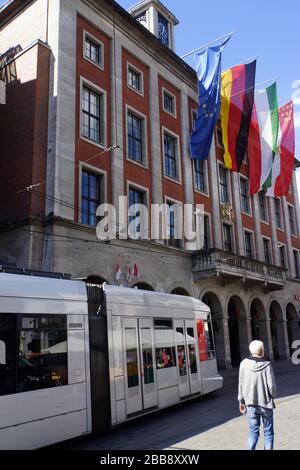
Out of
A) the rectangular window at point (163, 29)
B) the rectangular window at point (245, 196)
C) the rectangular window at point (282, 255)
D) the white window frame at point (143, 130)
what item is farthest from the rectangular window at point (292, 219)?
the white window frame at point (143, 130)

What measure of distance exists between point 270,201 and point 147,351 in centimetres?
2907

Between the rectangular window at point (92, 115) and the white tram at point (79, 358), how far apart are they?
11.4m

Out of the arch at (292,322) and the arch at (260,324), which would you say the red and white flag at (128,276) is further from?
the arch at (292,322)

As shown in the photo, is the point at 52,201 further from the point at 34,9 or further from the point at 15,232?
the point at 34,9

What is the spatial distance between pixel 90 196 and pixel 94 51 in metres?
7.91

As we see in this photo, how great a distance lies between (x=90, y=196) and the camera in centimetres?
2041

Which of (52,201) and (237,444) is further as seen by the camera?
(52,201)

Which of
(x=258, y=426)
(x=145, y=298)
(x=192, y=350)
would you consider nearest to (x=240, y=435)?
(x=258, y=426)

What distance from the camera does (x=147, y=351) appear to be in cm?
1105

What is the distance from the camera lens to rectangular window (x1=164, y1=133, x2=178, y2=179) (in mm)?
26356

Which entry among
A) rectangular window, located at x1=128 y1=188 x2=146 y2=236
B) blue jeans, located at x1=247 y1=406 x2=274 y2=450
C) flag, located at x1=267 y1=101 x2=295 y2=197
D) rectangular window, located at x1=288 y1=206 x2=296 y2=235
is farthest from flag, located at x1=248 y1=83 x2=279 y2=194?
blue jeans, located at x1=247 y1=406 x2=274 y2=450

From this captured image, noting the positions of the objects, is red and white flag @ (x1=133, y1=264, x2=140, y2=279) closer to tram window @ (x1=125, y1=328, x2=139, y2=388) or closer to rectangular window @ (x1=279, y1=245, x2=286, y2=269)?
tram window @ (x1=125, y1=328, x2=139, y2=388)

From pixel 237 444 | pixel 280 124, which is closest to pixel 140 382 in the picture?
pixel 237 444

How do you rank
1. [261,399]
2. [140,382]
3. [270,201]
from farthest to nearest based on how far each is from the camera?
1. [270,201]
2. [140,382]
3. [261,399]
